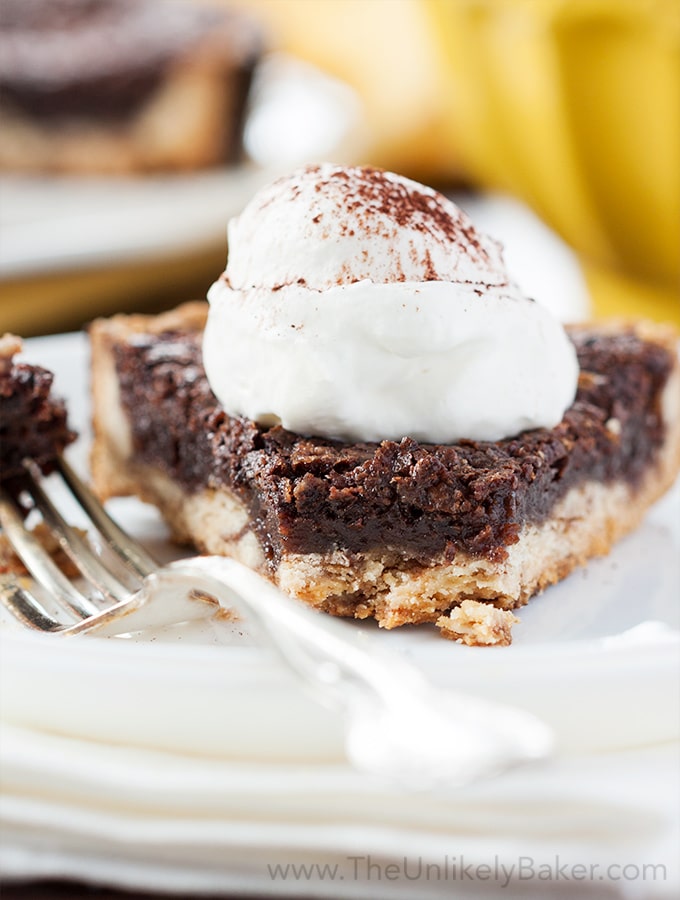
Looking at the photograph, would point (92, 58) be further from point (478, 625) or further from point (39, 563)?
point (478, 625)

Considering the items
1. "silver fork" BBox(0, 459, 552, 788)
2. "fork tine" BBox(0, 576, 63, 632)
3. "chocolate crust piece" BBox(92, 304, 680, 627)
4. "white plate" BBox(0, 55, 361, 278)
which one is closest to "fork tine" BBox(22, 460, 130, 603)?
"silver fork" BBox(0, 459, 552, 788)

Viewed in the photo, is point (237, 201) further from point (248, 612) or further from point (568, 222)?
point (248, 612)

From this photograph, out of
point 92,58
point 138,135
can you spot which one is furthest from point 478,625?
point 92,58

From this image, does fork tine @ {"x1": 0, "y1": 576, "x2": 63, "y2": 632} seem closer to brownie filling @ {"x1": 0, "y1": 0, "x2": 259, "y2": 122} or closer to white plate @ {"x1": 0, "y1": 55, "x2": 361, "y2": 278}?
white plate @ {"x1": 0, "y1": 55, "x2": 361, "y2": 278}

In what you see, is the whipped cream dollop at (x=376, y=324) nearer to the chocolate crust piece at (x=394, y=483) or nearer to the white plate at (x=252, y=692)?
the chocolate crust piece at (x=394, y=483)

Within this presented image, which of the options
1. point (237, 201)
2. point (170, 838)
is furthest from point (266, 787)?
point (237, 201)

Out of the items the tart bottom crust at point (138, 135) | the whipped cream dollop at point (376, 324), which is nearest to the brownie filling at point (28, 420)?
the whipped cream dollop at point (376, 324)
